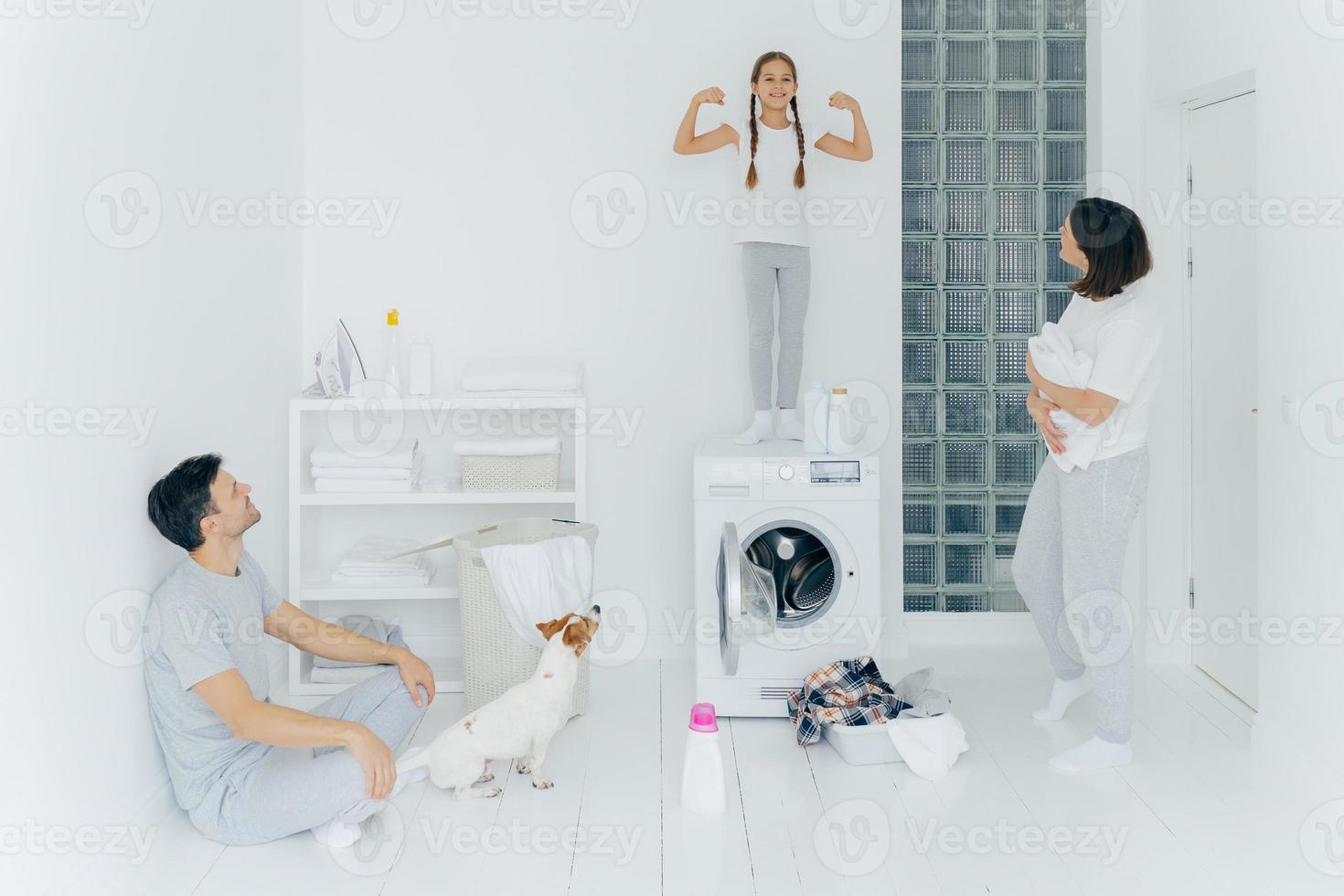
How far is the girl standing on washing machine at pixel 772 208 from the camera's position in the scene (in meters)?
3.42

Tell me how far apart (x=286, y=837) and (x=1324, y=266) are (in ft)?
8.11

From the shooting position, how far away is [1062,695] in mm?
3018

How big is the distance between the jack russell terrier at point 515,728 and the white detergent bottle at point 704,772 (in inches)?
12.8

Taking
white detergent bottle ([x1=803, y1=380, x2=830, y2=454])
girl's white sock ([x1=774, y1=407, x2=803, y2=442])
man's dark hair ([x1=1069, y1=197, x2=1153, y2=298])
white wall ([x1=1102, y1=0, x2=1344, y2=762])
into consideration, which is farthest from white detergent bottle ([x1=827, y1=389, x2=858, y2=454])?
white wall ([x1=1102, y1=0, x2=1344, y2=762])

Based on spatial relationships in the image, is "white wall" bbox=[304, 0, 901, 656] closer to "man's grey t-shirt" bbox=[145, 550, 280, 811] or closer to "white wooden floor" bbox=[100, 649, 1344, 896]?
"white wooden floor" bbox=[100, 649, 1344, 896]

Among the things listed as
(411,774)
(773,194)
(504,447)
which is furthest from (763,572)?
(773,194)

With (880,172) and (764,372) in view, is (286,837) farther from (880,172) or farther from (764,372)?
(880,172)

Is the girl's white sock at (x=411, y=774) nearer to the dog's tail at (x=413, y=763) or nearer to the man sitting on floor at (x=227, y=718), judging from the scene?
the dog's tail at (x=413, y=763)

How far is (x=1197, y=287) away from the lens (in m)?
3.35

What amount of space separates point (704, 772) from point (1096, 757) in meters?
0.95

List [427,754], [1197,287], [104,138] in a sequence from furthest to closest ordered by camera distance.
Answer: [1197,287], [427,754], [104,138]

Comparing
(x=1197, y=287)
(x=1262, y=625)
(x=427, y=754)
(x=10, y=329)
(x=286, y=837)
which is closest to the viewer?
(x=10, y=329)

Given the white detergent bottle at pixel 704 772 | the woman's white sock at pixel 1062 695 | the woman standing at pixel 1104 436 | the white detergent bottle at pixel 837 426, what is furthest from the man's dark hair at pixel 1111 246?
the white detergent bottle at pixel 704 772

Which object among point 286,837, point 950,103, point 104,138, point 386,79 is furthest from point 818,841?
point 386,79
